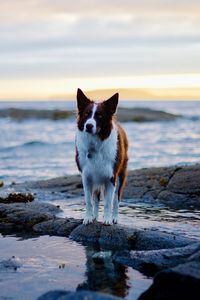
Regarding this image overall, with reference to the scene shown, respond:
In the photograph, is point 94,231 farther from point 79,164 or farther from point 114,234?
point 79,164

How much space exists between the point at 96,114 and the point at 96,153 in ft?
3.06

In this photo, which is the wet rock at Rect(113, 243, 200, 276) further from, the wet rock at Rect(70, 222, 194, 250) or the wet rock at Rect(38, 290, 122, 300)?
A: the wet rock at Rect(38, 290, 122, 300)

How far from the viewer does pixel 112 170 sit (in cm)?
1099

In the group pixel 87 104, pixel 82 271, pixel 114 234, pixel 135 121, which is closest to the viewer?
pixel 82 271

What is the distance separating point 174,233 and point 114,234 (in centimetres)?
113

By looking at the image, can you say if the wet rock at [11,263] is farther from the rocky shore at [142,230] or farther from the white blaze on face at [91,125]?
the white blaze on face at [91,125]

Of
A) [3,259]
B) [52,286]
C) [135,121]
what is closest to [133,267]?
[52,286]

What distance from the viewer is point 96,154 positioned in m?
10.7

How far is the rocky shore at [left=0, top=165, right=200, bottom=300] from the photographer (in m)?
7.15

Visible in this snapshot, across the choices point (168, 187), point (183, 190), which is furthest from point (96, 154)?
point (168, 187)

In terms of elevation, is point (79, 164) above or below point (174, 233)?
above

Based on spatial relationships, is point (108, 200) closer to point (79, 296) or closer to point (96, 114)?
point (96, 114)

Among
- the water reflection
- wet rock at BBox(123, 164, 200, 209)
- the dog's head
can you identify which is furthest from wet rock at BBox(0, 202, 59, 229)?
wet rock at BBox(123, 164, 200, 209)

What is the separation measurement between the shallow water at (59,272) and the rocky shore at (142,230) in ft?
1.04
